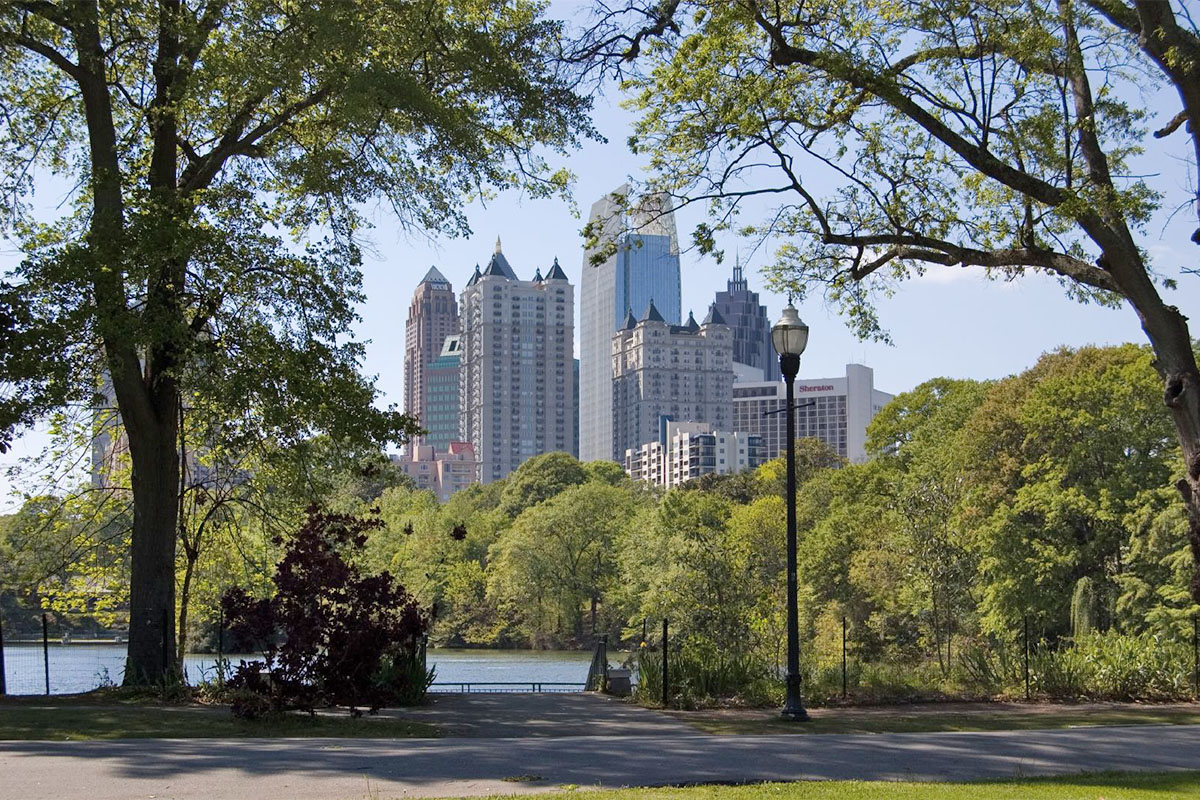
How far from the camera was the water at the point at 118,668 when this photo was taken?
3406cm

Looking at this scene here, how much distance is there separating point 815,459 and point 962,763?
84.9m

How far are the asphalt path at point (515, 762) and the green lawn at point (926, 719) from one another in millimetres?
1266

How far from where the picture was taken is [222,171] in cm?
1986

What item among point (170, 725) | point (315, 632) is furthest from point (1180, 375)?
point (170, 725)

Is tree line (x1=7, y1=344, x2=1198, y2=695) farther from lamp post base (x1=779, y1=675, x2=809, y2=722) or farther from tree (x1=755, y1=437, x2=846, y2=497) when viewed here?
tree (x1=755, y1=437, x2=846, y2=497)

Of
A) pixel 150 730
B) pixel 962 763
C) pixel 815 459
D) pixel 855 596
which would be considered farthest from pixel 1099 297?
pixel 815 459

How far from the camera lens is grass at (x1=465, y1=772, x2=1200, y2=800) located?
8.58 meters

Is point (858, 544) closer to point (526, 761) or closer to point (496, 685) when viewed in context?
point (496, 685)

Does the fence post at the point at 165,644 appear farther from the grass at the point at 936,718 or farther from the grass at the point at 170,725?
the grass at the point at 936,718

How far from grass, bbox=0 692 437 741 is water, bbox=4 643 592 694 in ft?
53.1

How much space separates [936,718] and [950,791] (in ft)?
22.1

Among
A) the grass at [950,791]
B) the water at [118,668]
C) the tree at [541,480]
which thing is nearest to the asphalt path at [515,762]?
the grass at [950,791]

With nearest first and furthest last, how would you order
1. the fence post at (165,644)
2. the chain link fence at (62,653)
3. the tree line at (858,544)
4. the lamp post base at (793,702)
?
the lamp post base at (793,702) → the fence post at (165,644) → the tree line at (858,544) → the chain link fence at (62,653)

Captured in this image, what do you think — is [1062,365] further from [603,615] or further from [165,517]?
[165,517]
